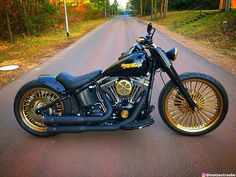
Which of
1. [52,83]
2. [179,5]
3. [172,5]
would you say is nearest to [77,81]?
[52,83]

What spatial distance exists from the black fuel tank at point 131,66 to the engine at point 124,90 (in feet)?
0.30

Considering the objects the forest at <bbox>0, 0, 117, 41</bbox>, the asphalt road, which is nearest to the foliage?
the forest at <bbox>0, 0, 117, 41</bbox>

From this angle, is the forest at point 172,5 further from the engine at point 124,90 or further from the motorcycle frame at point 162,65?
the engine at point 124,90

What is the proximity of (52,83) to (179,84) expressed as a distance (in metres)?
1.79

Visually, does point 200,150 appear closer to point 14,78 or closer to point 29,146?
point 29,146

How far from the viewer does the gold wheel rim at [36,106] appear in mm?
3721

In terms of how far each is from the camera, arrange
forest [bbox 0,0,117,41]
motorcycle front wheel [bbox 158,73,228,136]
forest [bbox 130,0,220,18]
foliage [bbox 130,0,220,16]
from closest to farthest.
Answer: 1. motorcycle front wheel [bbox 158,73,228,136]
2. forest [bbox 0,0,117,41]
3. forest [bbox 130,0,220,18]
4. foliage [bbox 130,0,220,16]

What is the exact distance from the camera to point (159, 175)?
292cm

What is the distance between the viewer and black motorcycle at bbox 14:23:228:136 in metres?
3.46

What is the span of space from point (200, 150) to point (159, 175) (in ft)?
2.67

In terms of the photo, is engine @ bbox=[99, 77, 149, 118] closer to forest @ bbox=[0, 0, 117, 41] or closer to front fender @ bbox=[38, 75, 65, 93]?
front fender @ bbox=[38, 75, 65, 93]

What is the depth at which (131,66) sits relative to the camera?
335 centimetres

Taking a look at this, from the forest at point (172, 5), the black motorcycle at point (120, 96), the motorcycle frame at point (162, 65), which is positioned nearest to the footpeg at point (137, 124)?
the black motorcycle at point (120, 96)

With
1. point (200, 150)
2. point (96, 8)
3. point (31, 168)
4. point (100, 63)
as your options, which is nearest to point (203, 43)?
point (100, 63)
